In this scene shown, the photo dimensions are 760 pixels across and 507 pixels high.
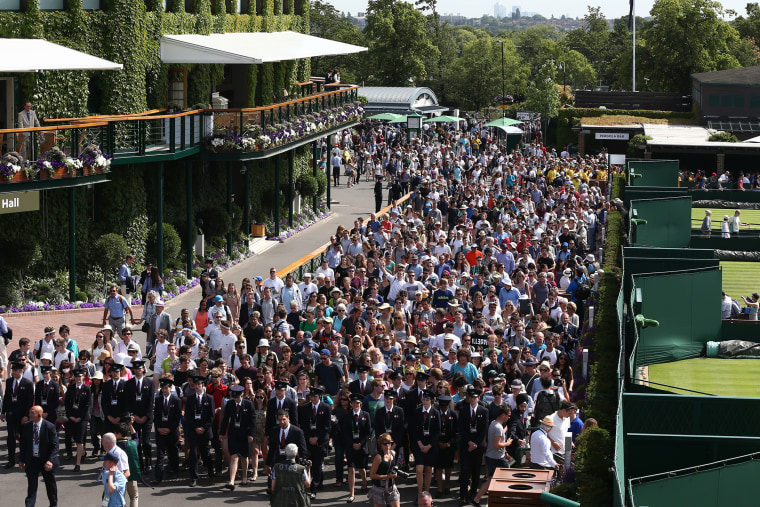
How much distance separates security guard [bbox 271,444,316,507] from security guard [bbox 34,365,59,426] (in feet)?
14.7

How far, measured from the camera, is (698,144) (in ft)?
194

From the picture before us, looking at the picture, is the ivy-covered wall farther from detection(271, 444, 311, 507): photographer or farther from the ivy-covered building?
detection(271, 444, 311, 507): photographer

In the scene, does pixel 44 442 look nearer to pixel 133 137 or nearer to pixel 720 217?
pixel 133 137

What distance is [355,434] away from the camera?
641 inches

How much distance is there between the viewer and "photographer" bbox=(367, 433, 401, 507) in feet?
48.5

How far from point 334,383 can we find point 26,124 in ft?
37.3

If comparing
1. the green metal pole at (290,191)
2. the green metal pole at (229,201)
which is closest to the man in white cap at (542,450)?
the green metal pole at (229,201)

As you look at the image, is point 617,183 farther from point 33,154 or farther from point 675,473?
point 675,473

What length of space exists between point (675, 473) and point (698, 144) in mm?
47087

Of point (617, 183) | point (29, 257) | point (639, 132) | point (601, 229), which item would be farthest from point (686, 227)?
point (639, 132)

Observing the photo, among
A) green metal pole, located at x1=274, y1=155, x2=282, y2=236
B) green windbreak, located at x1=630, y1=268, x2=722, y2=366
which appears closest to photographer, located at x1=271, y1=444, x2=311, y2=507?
green windbreak, located at x1=630, y1=268, x2=722, y2=366

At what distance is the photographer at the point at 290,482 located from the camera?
14.1 metres

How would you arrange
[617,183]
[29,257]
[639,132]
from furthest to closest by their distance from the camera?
[639,132] < [617,183] < [29,257]

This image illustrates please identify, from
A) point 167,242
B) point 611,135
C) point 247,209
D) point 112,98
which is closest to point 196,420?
point 167,242
